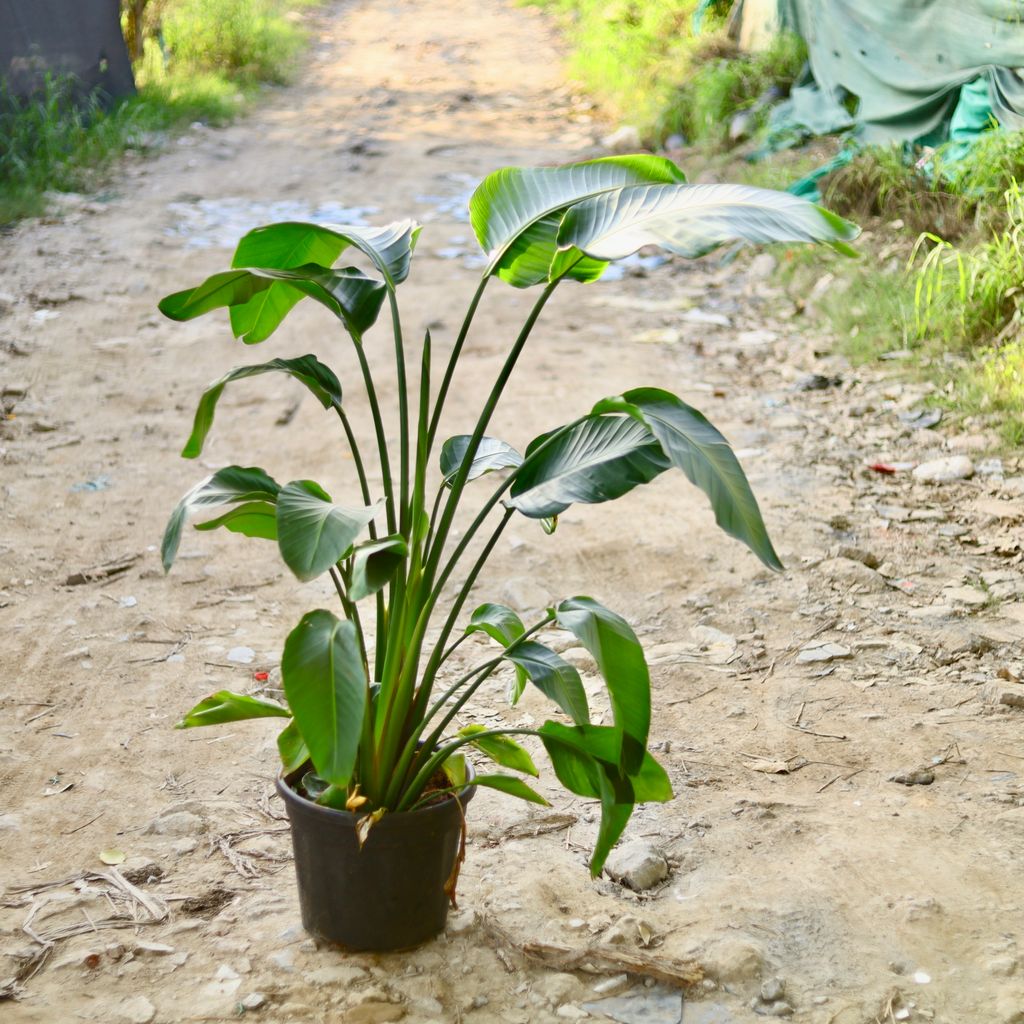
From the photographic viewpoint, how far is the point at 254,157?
732 cm

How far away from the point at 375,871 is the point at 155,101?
745cm

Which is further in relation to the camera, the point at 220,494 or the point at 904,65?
the point at 904,65

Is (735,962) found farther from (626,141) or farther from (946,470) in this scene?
(626,141)

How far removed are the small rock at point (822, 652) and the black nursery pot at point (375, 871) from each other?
1113mm

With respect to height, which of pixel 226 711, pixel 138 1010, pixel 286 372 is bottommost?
pixel 138 1010

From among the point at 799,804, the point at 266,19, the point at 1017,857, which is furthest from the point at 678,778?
the point at 266,19

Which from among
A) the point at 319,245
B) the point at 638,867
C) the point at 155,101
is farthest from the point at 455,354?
the point at 155,101

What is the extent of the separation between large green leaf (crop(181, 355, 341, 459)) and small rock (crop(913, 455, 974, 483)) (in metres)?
2.31

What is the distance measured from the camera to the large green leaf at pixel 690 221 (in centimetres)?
136

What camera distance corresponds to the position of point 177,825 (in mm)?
1963

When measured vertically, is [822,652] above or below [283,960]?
below

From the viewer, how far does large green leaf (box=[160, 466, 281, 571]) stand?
1.47m

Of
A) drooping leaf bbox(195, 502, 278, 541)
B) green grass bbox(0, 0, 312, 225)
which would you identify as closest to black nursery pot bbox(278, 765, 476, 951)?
drooping leaf bbox(195, 502, 278, 541)

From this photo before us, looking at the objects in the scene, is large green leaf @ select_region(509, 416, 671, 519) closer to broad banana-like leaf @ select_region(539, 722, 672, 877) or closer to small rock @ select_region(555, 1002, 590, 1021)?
broad banana-like leaf @ select_region(539, 722, 672, 877)
